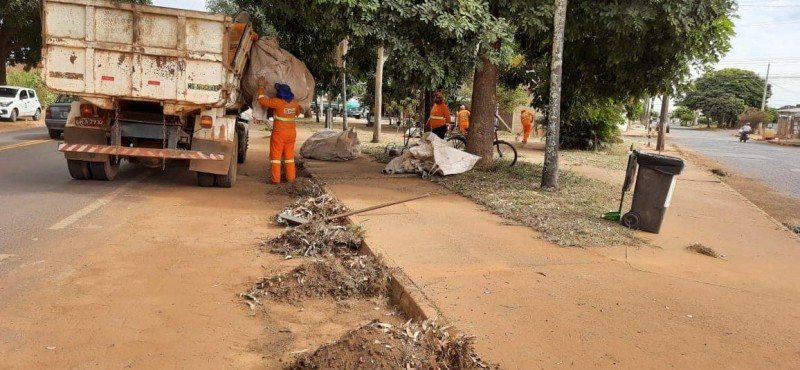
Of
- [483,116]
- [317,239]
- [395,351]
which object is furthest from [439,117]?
[395,351]

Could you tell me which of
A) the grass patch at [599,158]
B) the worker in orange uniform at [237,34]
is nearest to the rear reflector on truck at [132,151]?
the worker in orange uniform at [237,34]

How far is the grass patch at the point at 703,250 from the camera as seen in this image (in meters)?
6.73

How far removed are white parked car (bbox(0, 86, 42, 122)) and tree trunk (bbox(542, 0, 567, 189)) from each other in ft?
73.1

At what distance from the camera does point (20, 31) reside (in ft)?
82.6

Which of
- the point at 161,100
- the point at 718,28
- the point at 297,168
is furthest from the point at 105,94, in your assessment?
the point at 718,28

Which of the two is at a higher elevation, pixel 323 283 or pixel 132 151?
pixel 132 151

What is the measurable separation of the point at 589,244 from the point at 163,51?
616cm

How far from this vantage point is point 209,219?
7.72 meters

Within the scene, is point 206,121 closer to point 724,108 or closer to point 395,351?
point 395,351

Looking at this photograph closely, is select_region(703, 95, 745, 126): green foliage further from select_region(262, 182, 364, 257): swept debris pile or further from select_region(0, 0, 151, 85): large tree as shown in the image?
select_region(262, 182, 364, 257): swept debris pile

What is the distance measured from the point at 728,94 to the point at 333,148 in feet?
261

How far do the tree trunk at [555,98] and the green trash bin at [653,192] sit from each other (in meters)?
2.28

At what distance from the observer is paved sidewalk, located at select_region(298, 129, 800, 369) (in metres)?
4.04

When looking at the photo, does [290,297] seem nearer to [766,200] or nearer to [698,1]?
[698,1]
